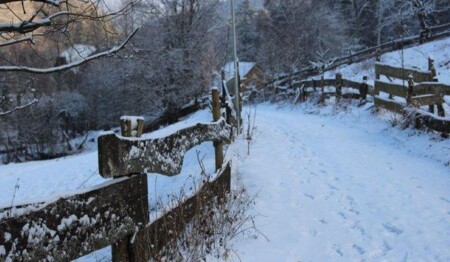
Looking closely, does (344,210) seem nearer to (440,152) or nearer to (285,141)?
(440,152)

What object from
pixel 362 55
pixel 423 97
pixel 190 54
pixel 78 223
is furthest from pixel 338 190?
pixel 362 55

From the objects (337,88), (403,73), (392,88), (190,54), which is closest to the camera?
(392,88)

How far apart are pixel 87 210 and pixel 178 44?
27952mm

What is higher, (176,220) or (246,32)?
(246,32)

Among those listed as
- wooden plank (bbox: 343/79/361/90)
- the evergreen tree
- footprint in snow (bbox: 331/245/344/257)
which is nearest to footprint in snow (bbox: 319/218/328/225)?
footprint in snow (bbox: 331/245/344/257)

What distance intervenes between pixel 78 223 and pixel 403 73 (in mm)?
10957

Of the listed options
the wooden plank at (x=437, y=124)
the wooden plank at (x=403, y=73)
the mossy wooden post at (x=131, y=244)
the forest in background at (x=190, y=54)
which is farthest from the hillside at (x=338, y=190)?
the forest in background at (x=190, y=54)

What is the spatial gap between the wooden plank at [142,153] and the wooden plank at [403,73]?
757 centimetres

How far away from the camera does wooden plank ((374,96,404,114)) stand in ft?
35.2

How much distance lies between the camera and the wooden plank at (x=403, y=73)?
10.6 m

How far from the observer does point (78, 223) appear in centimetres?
284

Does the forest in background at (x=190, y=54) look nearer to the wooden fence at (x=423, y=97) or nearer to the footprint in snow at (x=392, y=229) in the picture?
the wooden fence at (x=423, y=97)

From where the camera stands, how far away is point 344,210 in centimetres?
558

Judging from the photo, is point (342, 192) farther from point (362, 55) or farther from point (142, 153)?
point (362, 55)
